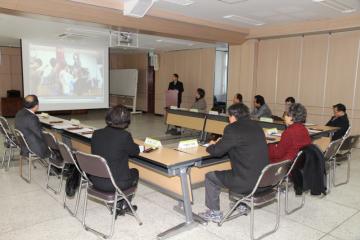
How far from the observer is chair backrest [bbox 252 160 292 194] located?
2.21 metres

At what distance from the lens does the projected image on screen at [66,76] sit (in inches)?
324

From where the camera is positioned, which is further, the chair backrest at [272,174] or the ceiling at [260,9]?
the ceiling at [260,9]

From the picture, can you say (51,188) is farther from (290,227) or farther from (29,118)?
(290,227)

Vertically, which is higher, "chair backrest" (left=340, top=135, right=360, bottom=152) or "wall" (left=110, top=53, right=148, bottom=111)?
"wall" (left=110, top=53, right=148, bottom=111)

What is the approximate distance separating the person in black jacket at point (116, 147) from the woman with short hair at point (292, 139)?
139cm

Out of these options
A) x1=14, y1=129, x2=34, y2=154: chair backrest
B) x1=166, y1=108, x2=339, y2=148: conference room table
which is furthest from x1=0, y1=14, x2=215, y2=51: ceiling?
x1=14, y1=129, x2=34, y2=154: chair backrest

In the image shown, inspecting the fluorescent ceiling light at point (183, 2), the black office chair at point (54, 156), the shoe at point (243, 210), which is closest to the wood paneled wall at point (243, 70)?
the fluorescent ceiling light at point (183, 2)

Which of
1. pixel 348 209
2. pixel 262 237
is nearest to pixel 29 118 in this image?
pixel 262 237

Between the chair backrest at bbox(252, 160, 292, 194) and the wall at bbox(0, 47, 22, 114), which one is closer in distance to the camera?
the chair backrest at bbox(252, 160, 292, 194)

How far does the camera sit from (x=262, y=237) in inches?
96.3

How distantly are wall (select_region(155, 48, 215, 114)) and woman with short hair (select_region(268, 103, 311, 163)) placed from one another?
21.6 feet

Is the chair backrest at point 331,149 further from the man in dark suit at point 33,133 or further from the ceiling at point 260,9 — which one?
the man in dark suit at point 33,133

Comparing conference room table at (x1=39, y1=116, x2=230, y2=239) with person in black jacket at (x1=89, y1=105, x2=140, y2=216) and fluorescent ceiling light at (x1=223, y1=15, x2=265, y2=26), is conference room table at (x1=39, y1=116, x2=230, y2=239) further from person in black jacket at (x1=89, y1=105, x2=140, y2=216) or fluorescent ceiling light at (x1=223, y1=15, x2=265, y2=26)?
fluorescent ceiling light at (x1=223, y1=15, x2=265, y2=26)

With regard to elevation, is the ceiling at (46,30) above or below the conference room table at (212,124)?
above
